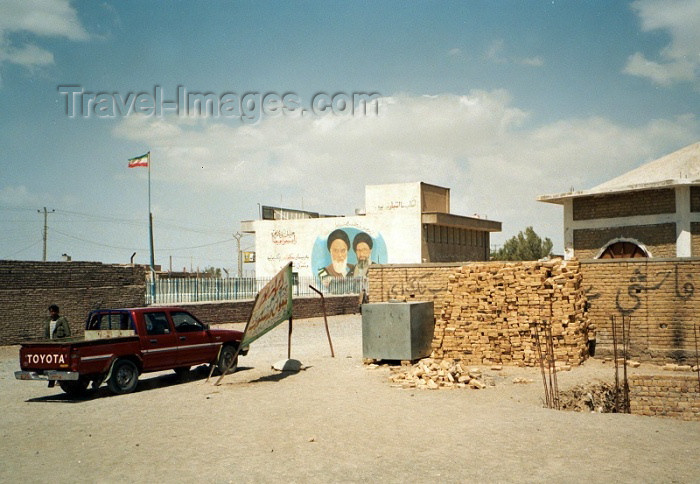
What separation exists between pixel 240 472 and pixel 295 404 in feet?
13.9

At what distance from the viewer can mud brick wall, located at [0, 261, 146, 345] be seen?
21203 millimetres

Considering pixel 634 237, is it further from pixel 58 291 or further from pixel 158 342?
pixel 58 291

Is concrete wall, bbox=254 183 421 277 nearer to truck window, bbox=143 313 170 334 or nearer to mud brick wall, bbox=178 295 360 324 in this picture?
mud brick wall, bbox=178 295 360 324

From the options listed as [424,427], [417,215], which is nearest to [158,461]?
[424,427]

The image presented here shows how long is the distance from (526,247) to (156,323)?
2835 inches

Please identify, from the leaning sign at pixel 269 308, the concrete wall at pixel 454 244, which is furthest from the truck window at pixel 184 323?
the concrete wall at pixel 454 244

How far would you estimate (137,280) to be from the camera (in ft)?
81.9

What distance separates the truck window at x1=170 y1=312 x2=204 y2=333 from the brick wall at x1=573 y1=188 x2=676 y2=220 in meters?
15.6

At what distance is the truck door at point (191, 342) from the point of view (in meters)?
14.1

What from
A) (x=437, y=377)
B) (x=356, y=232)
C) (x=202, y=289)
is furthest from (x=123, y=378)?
(x=356, y=232)

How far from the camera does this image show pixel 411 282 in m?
18.7

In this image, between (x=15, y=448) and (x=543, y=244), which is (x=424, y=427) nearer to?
(x=15, y=448)

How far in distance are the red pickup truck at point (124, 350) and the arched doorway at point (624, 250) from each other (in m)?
14.6

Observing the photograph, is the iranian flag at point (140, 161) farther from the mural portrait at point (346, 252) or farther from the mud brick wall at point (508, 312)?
the mud brick wall at point (508, 312)
